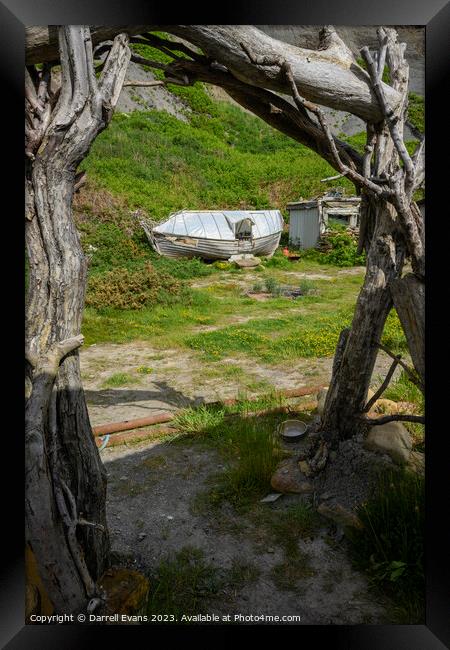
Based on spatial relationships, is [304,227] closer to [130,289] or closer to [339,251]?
[339,251]

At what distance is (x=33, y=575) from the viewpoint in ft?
8.45

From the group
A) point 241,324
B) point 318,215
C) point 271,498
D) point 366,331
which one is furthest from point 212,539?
point 318,215

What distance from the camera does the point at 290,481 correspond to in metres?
4.21

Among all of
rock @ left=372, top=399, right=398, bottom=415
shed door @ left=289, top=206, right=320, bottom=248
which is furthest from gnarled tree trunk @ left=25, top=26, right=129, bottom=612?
shed door @ left=289, top=206, right=320, bottom=248

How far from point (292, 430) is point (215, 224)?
1306 cm

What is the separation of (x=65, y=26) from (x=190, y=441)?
157 inches

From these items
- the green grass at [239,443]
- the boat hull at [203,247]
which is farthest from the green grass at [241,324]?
the boat hull at [203,247]

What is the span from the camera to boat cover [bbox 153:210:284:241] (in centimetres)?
1686

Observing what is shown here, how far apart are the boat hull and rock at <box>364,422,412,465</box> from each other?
13.3 m

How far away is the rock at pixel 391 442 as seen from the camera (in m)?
4.01

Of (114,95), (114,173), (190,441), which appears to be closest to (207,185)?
(114,173)

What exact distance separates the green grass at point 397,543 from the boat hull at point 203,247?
14.1m
